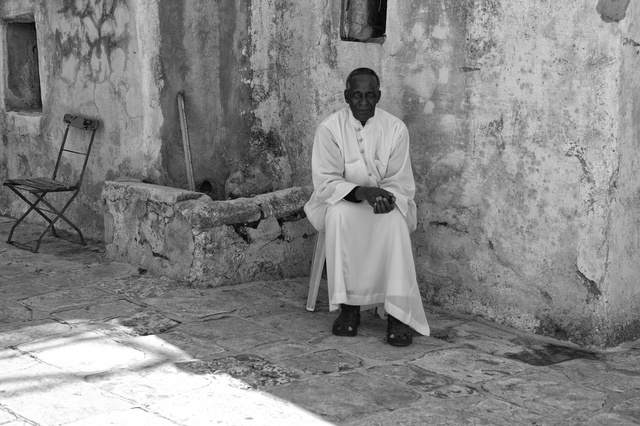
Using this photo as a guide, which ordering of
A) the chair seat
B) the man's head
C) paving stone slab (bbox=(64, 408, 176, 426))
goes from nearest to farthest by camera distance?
paving stone slab (bbox=(64, 408, 176, 426)) → the man's head → the chair seat

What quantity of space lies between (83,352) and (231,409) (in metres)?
1.08

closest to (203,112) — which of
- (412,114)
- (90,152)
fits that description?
(90,152)

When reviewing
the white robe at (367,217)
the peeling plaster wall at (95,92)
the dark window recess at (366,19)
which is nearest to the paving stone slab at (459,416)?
the white robe at (367,217)

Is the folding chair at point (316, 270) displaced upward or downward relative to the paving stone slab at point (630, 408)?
upward

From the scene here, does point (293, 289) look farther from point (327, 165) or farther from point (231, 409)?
point (231, 409)

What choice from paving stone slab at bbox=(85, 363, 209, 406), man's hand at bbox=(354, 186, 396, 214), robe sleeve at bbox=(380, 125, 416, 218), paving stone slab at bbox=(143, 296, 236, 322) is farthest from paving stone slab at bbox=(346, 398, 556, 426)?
paving stone slab at bbox=(143, 296, 236, 322)

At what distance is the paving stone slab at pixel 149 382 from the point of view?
12.7 ft

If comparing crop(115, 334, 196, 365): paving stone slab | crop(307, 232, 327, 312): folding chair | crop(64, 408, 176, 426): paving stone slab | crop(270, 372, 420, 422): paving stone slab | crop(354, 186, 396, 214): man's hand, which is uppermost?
crop(354, 186, 396, 214): man's hand

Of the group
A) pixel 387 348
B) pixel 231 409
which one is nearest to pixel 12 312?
pixel 231 409

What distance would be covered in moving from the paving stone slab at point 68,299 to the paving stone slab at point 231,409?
1.69 m

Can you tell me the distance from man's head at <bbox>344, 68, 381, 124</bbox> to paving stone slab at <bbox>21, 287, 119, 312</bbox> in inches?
74.4

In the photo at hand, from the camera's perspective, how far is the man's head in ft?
16.1

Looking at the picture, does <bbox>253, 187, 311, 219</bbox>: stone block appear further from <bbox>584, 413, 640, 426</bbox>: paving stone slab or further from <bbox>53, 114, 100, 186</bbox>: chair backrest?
<bbox>584, 413, 640, 426</bbox>: paving stone slab

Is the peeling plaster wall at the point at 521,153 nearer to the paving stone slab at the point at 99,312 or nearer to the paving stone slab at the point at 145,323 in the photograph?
the paving stone slab at the point at 145,323
